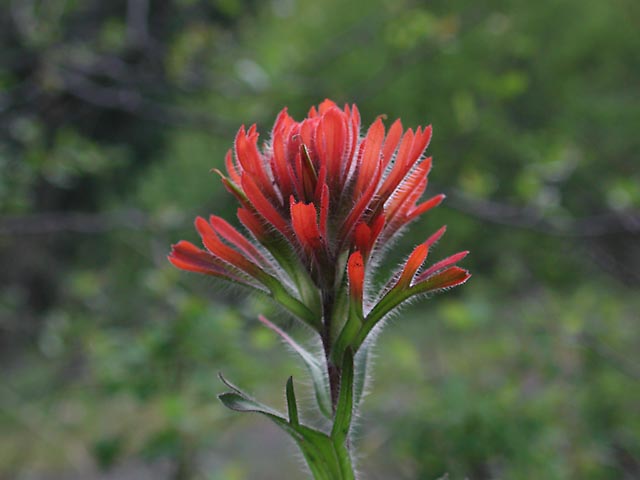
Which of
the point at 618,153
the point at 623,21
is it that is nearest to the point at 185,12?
the point at 618,153

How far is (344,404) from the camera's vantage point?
1.99 feet

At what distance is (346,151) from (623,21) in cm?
1330

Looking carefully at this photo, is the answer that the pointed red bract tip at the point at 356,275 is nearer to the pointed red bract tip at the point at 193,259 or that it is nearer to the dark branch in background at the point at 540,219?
the pointed red bract tip at the point at 193,259

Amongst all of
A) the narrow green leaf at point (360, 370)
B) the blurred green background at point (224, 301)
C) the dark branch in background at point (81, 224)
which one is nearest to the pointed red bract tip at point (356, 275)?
the narrow green leaf at point (360, 370)

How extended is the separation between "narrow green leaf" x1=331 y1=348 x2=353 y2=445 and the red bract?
0.12 ft

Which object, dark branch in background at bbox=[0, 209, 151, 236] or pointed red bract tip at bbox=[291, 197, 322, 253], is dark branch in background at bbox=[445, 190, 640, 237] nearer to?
dark branch in background at bbox=[0, 209, 151, 236]

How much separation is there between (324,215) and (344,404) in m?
0.21

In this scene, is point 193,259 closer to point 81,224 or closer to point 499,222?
point 499,222

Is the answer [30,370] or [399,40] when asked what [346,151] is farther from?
[30,370]

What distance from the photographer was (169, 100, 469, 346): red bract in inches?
25.3

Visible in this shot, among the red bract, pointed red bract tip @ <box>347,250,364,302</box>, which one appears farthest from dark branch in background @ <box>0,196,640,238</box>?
pointed red bract tip @ <box>347,250,364,302</box>

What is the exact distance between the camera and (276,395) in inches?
180

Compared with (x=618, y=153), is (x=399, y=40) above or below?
below

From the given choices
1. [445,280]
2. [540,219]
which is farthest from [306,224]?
[540,219]
